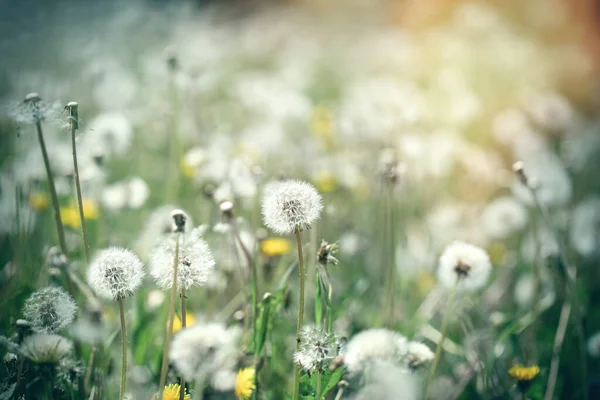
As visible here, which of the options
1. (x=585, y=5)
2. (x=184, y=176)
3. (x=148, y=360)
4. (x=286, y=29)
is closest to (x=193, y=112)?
(x=184, y=176)

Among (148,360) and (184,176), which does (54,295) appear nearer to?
(148,360)

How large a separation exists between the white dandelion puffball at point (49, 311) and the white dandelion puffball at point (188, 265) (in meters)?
0.16

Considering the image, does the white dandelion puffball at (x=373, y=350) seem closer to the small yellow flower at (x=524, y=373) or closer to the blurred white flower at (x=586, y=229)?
the small yellow flower at (x=524, y=373)

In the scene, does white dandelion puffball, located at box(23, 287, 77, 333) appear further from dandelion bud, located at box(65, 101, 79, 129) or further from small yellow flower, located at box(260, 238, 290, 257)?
small yellow flower, located at box(260, 238, 290, 257)

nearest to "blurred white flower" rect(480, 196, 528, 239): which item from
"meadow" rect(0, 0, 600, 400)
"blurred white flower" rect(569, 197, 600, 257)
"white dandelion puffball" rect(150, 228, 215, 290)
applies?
"meadow" rect(0, 0, 600, 400)

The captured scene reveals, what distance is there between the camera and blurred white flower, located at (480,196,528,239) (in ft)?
6.68

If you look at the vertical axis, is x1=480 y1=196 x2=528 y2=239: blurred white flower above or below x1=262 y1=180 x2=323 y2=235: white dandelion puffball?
below

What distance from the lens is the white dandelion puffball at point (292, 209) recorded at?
95 cm

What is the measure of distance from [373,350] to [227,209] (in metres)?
0.40

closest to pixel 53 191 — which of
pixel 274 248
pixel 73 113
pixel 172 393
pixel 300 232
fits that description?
pixel 73 113

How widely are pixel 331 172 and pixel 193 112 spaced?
1.05 meters

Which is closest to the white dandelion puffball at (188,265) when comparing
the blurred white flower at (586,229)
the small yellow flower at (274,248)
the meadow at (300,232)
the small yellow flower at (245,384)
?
the meadow at (300,232)

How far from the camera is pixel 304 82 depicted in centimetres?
398

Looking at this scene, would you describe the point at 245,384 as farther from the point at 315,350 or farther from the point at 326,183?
the point at 326,183
